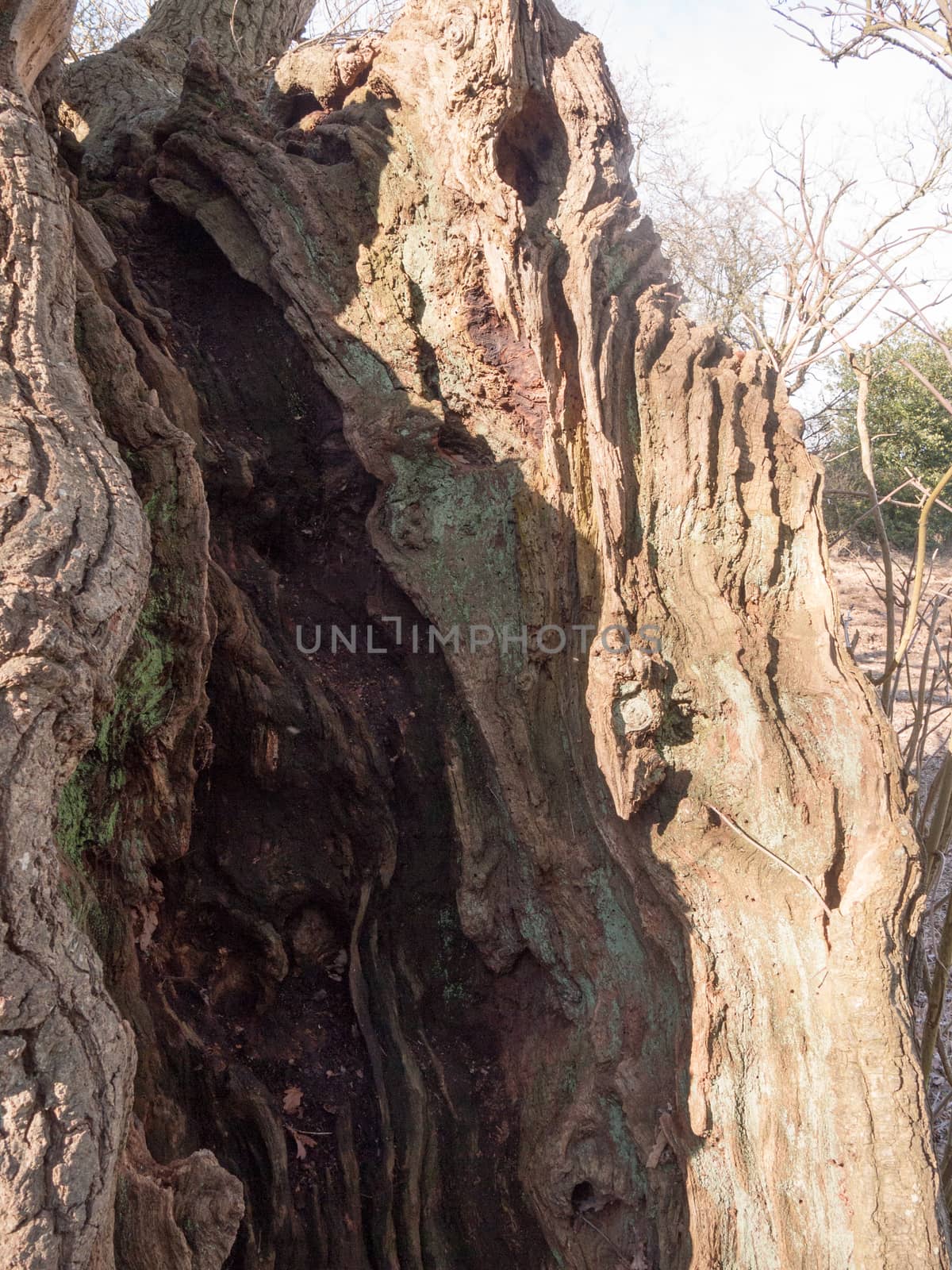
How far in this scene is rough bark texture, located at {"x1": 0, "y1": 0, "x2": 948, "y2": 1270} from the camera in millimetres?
2256

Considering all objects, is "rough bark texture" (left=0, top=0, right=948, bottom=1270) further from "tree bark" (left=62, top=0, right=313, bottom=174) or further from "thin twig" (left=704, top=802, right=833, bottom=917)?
"tree bark" (left=62, top=0, right=313, bottom=174)

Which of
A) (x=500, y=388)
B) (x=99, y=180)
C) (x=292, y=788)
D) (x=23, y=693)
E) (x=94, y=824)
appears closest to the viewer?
(x=23, y=693)

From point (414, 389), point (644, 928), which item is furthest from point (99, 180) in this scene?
point (644, 928)

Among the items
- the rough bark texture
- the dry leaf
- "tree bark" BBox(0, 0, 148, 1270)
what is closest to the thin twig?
the rough bark texture

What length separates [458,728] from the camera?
111 inches

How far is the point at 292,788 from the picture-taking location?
273 centimetres

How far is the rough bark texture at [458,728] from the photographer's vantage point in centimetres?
226

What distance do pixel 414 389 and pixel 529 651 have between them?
100 centimetres

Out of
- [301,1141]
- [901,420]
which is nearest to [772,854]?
[301,1141]

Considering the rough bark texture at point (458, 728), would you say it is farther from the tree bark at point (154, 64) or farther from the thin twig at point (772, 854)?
the tree bark at point (154, 64)

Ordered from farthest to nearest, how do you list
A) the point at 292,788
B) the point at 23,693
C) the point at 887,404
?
the point at 887,404 → the point at 292,788 → the point at 23,693

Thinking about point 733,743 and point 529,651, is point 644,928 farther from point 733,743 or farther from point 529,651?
point 529,651

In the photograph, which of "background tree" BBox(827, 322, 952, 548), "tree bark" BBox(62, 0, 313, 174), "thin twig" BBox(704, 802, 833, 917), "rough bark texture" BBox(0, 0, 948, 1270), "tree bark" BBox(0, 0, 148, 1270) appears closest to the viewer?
"tree bark" BBox(0, 0, 148, 1270)

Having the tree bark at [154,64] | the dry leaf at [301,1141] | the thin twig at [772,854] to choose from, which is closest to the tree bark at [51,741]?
the dry leaf at [301,1141]
